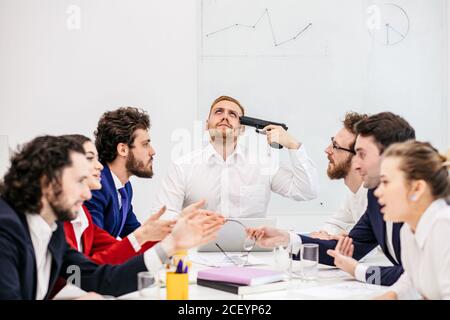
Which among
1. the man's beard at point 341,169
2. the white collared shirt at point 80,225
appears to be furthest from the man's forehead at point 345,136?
the white collared shirt at point 80,225

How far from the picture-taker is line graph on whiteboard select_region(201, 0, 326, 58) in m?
4.04

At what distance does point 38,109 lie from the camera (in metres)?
4.06

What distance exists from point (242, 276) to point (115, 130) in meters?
1.49

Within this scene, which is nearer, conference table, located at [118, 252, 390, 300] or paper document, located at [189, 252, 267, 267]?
conference table, located at [118, 252, 390, 300]

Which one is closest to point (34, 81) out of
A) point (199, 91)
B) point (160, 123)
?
point (160, 123)

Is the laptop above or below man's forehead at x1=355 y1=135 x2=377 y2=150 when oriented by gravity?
below

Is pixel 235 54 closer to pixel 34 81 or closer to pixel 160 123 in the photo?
pixel 160 123

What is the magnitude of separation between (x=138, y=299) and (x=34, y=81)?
110 inches

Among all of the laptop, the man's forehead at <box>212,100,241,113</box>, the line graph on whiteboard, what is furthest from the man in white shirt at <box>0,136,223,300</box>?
the line graph on whiteboard

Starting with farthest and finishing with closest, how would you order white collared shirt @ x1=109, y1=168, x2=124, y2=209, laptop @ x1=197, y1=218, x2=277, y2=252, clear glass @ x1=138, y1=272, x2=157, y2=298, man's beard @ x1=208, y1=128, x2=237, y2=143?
man's beard @ x1=208, y1=128, x2=237, y2=143 → white collared shirt @ x1=109, y1=168, x2=124, y2=209 → laptop @ x1=197, y1=218, x2=277, y2=252 → clear glass @ x1=138, y1=272, x2=157, y2=298

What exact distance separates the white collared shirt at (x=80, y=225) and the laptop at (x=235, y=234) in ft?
2.02

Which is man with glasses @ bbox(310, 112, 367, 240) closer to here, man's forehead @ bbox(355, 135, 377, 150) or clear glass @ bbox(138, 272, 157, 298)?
man's forehead @ bbox(355, 135, 377, 150)

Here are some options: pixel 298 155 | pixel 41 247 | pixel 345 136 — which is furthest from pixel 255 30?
pixel 41 247
